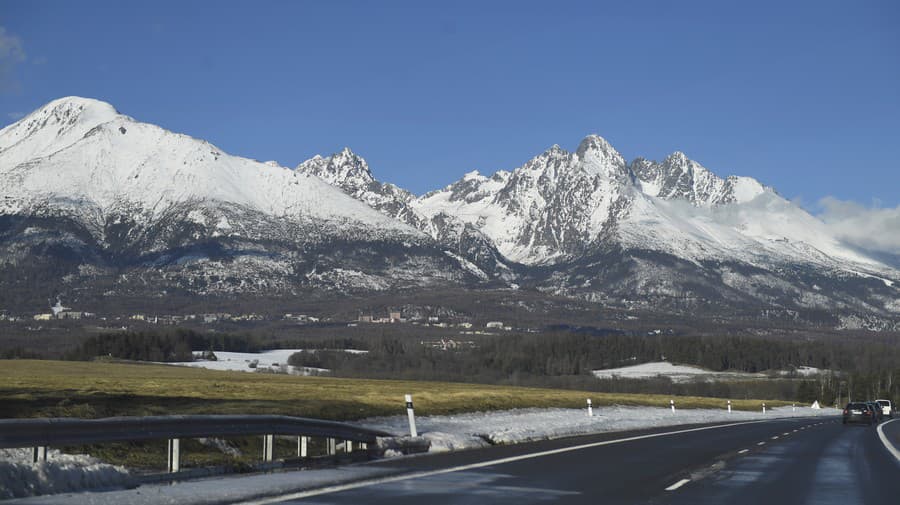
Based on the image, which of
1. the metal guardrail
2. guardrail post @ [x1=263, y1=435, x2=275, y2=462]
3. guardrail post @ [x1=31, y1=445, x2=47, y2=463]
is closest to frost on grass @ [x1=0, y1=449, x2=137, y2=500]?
guardrail post @ [x1=31, y1=445, x2=47, y2=463]

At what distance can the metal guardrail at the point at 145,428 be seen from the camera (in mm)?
18672

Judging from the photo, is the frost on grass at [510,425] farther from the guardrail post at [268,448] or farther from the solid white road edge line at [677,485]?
the solid white road edge line at [677,485]

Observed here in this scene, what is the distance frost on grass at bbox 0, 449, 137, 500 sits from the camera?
60.4ft

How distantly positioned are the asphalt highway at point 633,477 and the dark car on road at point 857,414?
3767 centimetres

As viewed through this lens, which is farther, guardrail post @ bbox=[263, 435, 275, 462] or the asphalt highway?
guardrail post @ bbox=[263, 435, 275, 462]

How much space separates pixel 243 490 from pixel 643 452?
17.1 metres

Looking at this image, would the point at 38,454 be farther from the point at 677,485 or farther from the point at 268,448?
the point at 677,485

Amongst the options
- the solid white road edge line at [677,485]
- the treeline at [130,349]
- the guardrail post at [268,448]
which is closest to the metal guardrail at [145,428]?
the guardrail post at [268,448]

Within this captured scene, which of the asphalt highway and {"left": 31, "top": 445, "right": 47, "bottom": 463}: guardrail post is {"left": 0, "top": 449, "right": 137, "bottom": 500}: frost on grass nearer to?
{"left": 31, "top": 445, "right": 47, "bottom": 463}: guardrail post

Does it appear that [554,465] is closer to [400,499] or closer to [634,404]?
[400,499]

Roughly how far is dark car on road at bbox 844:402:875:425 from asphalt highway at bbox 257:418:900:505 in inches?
1483

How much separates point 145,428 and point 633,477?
425 inches

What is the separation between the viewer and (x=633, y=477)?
2550 centimetres

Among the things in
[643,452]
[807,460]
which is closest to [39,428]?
[643,452]
